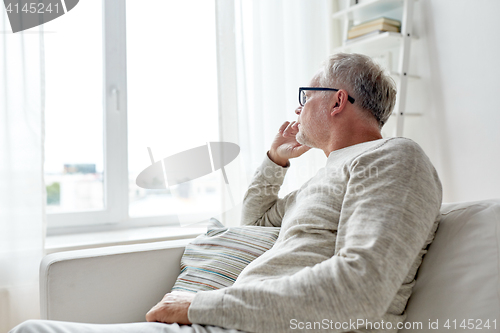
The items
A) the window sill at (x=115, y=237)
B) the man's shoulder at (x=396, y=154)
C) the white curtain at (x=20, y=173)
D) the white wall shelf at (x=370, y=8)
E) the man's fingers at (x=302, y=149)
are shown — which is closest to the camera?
the man's shoulder at (x=396, y=154)

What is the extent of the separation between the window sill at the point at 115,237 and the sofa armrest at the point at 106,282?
408mm

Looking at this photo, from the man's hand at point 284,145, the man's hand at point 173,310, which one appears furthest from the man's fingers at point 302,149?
the man's hand at point 173,310

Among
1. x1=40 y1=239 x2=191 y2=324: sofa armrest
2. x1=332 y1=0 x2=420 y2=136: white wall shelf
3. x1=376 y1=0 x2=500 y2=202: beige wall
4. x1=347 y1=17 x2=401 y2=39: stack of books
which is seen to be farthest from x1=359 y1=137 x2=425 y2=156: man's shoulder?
x1=347 y1=17 x2=401 y2=39: stack of books

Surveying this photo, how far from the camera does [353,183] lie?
40.3 inches

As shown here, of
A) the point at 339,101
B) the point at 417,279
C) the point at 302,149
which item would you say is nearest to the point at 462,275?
the point at 417,279

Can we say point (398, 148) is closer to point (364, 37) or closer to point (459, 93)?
point (459, 93)

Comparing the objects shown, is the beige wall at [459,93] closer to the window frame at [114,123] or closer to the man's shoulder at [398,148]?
the man's shoulder at [398,148]

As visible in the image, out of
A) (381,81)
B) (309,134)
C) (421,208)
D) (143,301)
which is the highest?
(381,81)

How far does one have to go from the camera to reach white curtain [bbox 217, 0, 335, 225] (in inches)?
87.5

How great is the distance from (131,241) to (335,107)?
Result: 3.70ft

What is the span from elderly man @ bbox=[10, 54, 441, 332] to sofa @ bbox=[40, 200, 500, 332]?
0.05m

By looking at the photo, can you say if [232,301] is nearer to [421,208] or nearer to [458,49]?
[421,208]

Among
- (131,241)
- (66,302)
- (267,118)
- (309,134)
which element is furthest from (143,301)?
(267,118)

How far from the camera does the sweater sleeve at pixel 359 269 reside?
2.89ft
